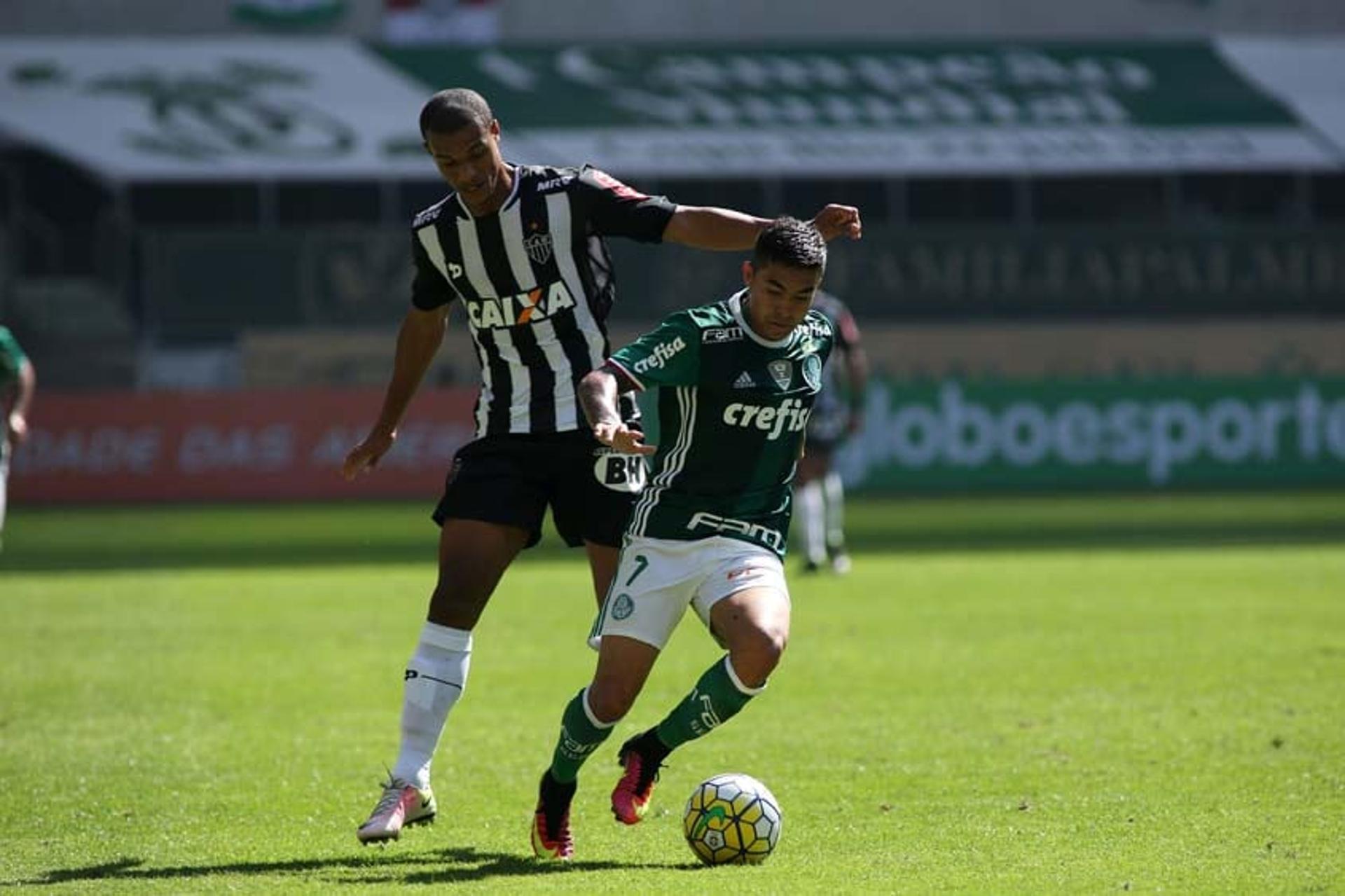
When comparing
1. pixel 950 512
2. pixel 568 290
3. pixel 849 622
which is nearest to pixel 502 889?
pixel 568 290

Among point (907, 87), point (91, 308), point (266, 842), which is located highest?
point (266, 842)

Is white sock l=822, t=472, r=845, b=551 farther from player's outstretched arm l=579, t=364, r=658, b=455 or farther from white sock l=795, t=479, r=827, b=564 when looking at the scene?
player's outstretched arm l=579, t=364, r=658, b=455

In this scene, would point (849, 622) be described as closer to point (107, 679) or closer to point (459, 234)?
point (107, 679)

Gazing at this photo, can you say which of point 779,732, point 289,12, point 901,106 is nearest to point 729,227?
point 779,732

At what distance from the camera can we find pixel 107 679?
37.9 ft

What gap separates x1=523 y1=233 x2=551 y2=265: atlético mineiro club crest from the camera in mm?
7008

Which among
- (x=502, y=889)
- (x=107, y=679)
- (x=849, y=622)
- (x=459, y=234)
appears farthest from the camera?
(x=849, y=622)

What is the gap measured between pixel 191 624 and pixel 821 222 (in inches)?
348

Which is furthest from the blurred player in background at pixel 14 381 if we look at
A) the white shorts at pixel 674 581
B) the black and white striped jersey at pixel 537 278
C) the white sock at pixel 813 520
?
the white shorts at pixel 674 581

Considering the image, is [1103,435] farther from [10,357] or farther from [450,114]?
[450,114]

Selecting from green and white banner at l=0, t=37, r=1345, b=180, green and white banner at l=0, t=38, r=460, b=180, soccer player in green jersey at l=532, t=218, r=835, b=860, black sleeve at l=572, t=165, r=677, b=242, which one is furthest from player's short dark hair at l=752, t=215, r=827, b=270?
green and white banner at l=0, t=38, r=460, b=180

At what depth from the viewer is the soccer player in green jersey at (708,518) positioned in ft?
21.5

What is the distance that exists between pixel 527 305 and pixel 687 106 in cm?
3168

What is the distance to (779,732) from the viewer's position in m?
9.47
